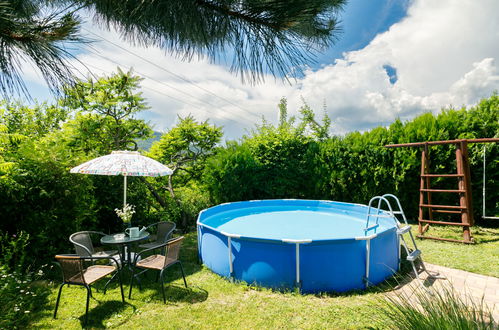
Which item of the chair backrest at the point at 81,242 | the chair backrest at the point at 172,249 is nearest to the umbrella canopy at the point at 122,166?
the chair backrest at the point at 81,242

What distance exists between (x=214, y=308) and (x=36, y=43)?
3.89 m

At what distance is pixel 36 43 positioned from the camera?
219 centimetres

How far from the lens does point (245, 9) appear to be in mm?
2068

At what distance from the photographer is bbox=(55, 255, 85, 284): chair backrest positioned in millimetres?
3701

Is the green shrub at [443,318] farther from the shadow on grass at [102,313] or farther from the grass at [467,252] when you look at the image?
the grass at [467,252]

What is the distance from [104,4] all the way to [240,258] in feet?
13.7

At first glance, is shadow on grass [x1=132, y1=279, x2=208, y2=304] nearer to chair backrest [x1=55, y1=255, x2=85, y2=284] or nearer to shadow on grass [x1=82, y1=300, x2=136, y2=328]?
shadow on grass [x1=82, y1=300, x2=136, y2=328]

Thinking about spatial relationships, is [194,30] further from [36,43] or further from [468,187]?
[468,187]

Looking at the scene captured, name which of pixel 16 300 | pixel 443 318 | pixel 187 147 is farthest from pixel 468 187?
Answer: pixel 16 300

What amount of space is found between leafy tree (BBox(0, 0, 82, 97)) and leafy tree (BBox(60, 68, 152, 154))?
657cm

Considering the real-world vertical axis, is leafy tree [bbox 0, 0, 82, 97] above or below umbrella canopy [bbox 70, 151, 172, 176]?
above

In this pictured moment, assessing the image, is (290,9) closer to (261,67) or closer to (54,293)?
(261,67)

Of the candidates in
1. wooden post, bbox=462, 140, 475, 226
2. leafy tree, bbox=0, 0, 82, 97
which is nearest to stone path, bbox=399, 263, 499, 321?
wooden post, bbox=462, 140, 475, 226

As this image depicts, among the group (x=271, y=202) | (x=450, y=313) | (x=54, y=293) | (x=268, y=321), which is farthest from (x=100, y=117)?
(x=450, y=313)
